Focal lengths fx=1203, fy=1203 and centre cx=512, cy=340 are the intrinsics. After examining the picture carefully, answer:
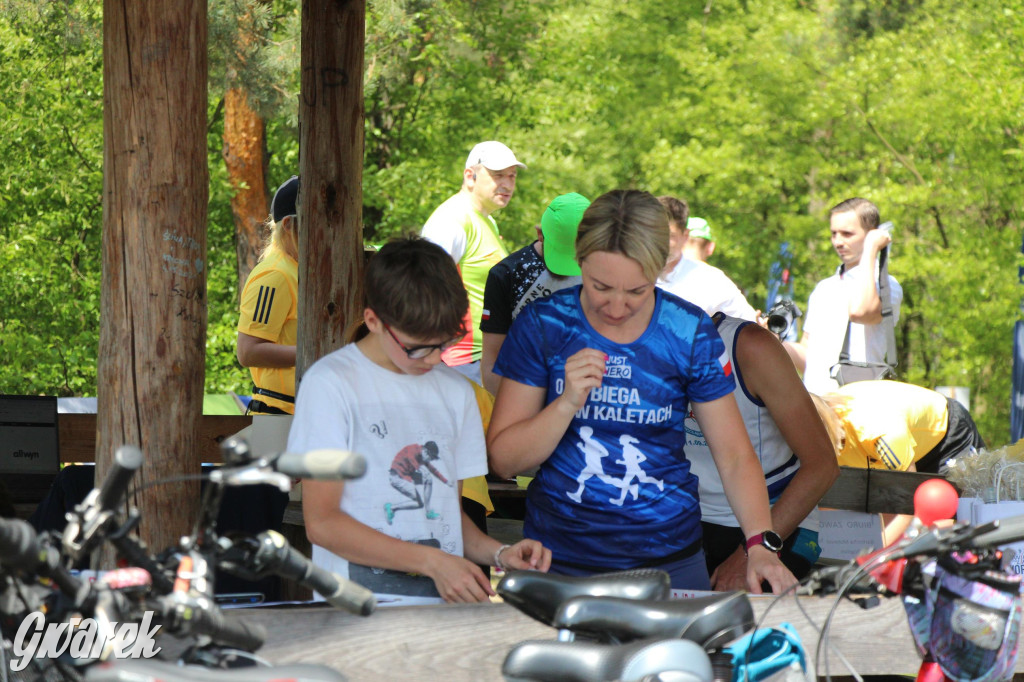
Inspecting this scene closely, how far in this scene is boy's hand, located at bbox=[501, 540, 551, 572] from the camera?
286 cm

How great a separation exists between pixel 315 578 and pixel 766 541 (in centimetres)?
150

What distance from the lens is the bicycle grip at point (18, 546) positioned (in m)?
1.65

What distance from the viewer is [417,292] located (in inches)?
108

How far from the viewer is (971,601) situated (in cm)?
217

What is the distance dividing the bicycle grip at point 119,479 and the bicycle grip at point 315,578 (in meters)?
0.25

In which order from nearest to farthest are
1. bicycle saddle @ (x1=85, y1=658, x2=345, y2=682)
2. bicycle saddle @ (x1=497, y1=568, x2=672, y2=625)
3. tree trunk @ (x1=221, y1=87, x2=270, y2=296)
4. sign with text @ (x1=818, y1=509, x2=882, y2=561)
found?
bicycle saddle @ (x1=85, y1=658, x2=345, y2=682) → bicycle saddle @ (x1=497, y1=568, x2=672, y2=625) → sign with text @ (x1=818, y1=509, x2=882, y2=561) → tree trunk @ (x1=221, y1=87, x2=270, y2=296)

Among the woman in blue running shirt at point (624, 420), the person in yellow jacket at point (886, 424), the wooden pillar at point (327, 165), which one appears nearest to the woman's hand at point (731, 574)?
the woman in blue running shirt at point (624, 420)

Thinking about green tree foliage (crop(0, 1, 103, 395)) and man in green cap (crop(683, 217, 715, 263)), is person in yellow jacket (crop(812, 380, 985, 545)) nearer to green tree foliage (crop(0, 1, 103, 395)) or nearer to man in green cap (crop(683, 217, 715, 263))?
man in green cap (crop(683, 217, 715, 263))

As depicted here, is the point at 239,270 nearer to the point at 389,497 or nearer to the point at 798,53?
the point at 798,53

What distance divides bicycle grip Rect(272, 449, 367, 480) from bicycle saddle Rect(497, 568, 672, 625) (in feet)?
2.01

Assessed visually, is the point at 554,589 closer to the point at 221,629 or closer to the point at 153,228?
the point at 221,629

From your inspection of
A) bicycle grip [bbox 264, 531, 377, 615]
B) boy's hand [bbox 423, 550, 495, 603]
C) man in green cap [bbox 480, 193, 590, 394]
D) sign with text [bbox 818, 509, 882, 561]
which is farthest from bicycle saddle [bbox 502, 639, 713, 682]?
sign with text [bbox 818, 509, 882, 561]

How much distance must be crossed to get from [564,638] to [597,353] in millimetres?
835

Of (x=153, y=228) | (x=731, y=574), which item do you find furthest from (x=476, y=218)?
(x=731, y=574)
